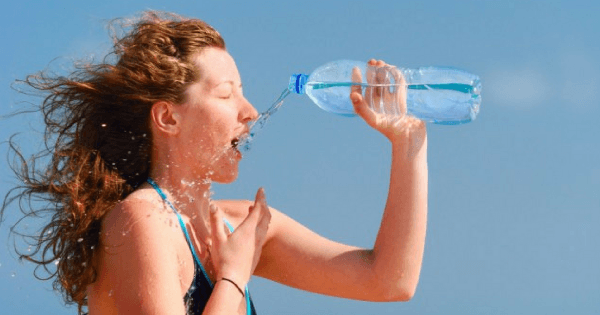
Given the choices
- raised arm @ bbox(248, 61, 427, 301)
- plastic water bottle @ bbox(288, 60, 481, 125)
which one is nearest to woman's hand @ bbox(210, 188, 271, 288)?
raised arm @ bbox(248, 61, 427, 301)

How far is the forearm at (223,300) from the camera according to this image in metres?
3.60

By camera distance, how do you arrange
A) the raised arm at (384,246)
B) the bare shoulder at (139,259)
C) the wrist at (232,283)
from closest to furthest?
the bare shoulder at (139,259)
the wrist at (232,283)
the raised arm at (384,246)

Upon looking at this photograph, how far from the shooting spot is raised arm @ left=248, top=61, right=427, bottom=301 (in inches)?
161

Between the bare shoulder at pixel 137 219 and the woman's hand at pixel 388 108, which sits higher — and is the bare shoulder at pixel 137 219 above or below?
below

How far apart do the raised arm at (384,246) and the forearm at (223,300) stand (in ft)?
2.37

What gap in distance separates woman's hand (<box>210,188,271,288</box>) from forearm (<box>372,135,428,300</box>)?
1.83ft

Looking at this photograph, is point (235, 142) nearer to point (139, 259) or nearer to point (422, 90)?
point (139, 259)

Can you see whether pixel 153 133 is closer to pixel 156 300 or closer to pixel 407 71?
pixel 156 300

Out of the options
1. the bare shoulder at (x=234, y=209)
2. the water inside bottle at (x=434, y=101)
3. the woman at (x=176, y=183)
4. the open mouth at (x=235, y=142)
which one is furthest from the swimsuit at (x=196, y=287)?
the water inside bottle at (x=434, y=101)

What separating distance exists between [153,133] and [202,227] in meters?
0.45

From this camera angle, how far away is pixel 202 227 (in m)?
4.03

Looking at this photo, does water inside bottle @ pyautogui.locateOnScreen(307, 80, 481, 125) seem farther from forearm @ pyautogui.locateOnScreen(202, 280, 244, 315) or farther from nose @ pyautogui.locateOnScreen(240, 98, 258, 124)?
forearm @ pyautogui.locateOnScreen(202, 280, 244, 315)

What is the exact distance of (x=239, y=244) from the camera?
379 cm

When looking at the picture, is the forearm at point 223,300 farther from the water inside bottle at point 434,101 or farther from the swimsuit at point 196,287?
the water inside bottle at point 434,101
